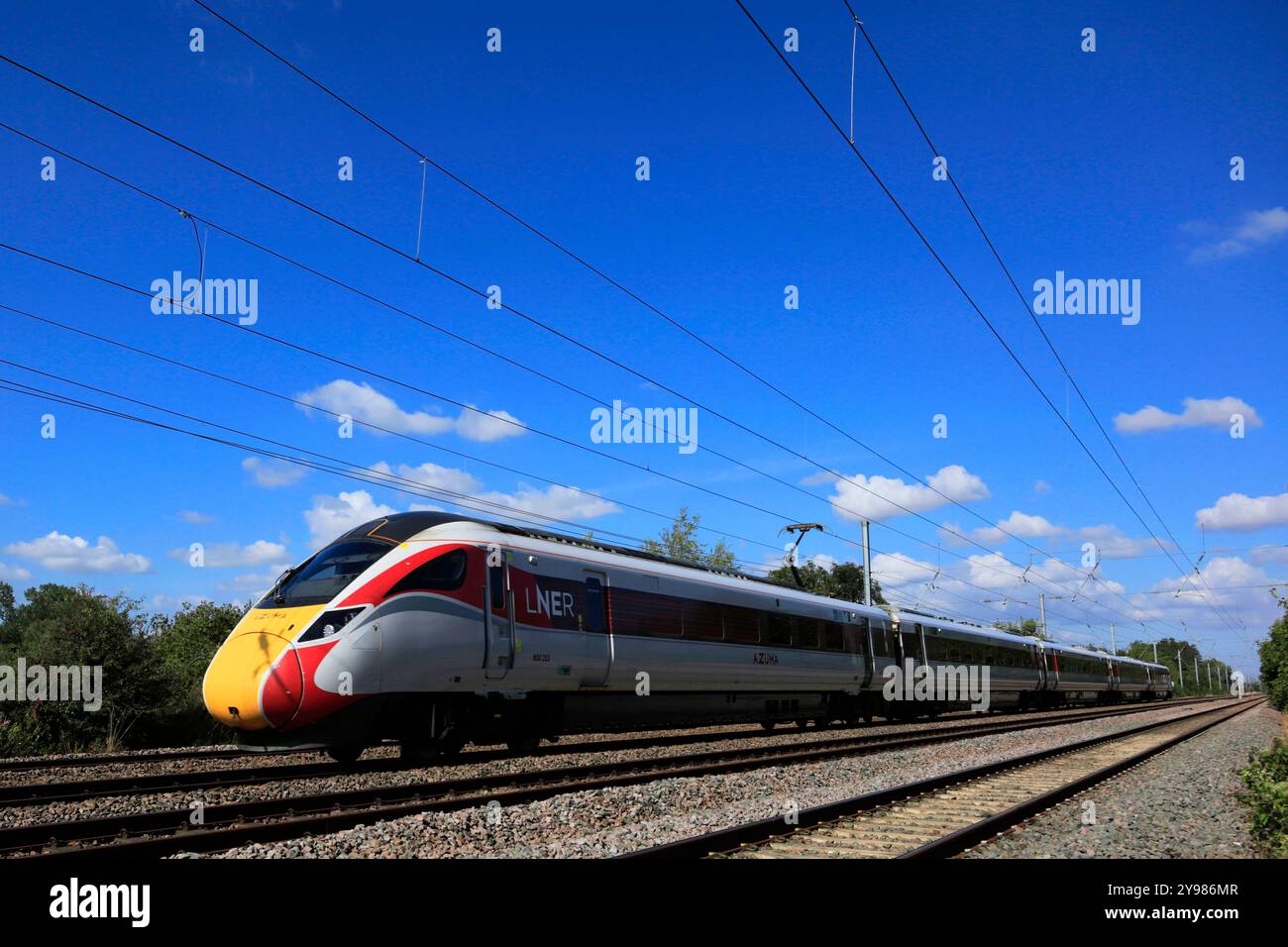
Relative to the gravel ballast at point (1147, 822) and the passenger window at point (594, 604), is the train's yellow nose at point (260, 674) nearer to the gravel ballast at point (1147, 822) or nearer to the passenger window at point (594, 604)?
the passenger window at point (594, 604)

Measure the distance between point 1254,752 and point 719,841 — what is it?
13.7m

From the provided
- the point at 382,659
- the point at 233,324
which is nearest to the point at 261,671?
the point at 382,659

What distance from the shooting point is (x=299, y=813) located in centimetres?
948

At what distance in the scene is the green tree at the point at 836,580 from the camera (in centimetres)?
7325

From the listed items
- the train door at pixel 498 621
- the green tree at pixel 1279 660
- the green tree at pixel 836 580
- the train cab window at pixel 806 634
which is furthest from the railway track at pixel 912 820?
the green tree at pixel 836 580

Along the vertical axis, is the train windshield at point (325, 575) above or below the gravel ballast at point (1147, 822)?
above

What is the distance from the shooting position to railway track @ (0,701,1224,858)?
7785 mm

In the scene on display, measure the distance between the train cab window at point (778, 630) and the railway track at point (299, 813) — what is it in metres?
→ 7.20

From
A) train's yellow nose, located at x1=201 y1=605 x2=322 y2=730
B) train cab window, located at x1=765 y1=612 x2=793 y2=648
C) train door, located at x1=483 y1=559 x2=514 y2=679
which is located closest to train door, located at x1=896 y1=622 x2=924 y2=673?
train cab window, located at x1=765 y1=612 x2=793 y2=648

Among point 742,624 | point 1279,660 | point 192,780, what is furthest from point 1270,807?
point 1279,660

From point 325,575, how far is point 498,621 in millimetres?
2547

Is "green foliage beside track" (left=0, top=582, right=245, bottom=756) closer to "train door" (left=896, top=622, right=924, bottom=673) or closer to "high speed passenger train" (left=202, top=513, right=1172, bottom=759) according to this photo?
"high speed passenger train" (left=202, top=513, right=1172, bottom=759)
